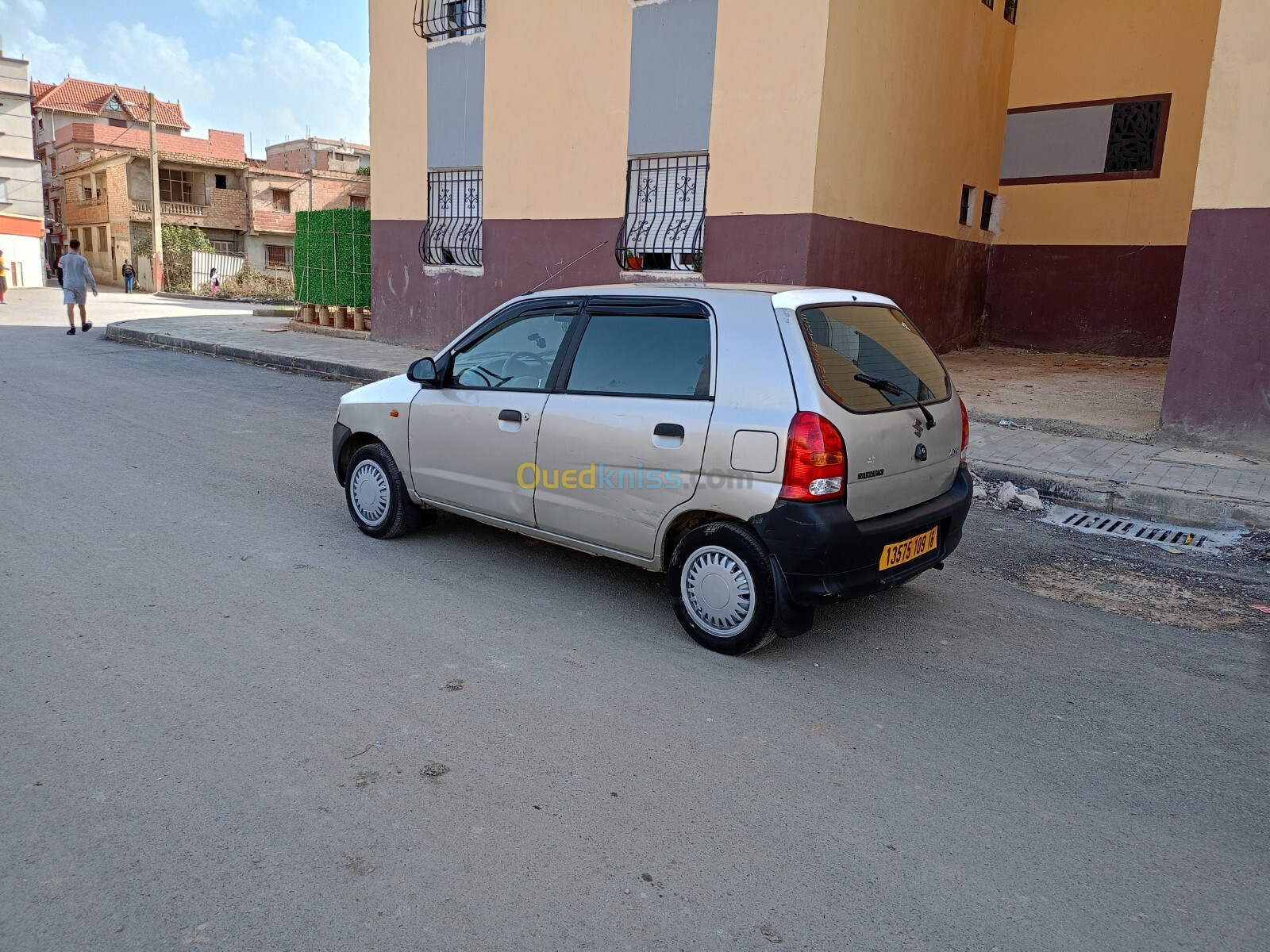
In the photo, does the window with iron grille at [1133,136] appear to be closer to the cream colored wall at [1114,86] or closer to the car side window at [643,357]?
the cream colored wall at [1114,86]

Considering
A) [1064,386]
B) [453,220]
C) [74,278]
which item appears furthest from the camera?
[74,278]

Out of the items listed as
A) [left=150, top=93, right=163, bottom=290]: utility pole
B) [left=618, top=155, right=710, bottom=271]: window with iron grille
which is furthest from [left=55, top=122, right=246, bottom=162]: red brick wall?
[left=618, top=155, right=710, bottom=271]: window with iron grille

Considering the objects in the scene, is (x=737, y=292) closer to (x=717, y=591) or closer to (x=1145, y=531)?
(x=717, y=591)

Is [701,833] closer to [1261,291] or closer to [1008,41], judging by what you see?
[1261,291]

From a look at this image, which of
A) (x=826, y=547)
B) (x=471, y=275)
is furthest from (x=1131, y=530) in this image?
(x=471, y=275)

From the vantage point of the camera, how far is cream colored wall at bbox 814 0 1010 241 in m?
11.1

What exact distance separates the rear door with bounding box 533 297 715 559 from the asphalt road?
0.52 metres

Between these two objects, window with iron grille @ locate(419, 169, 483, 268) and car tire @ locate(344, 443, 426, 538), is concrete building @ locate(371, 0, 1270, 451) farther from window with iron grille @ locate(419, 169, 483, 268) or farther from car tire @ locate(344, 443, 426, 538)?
car tire @ locate(344, 443, 426, 538)

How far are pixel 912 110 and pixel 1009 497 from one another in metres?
7.66

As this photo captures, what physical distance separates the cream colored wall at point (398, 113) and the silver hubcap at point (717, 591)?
1323 centimetres

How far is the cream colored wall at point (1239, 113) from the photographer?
7.99 m

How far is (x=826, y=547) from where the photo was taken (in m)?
3.81

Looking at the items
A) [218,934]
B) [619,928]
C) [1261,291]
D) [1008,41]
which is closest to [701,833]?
[619,928]

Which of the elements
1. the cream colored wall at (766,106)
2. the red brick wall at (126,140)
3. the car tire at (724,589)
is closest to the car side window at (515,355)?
the car tire at (724,589)
